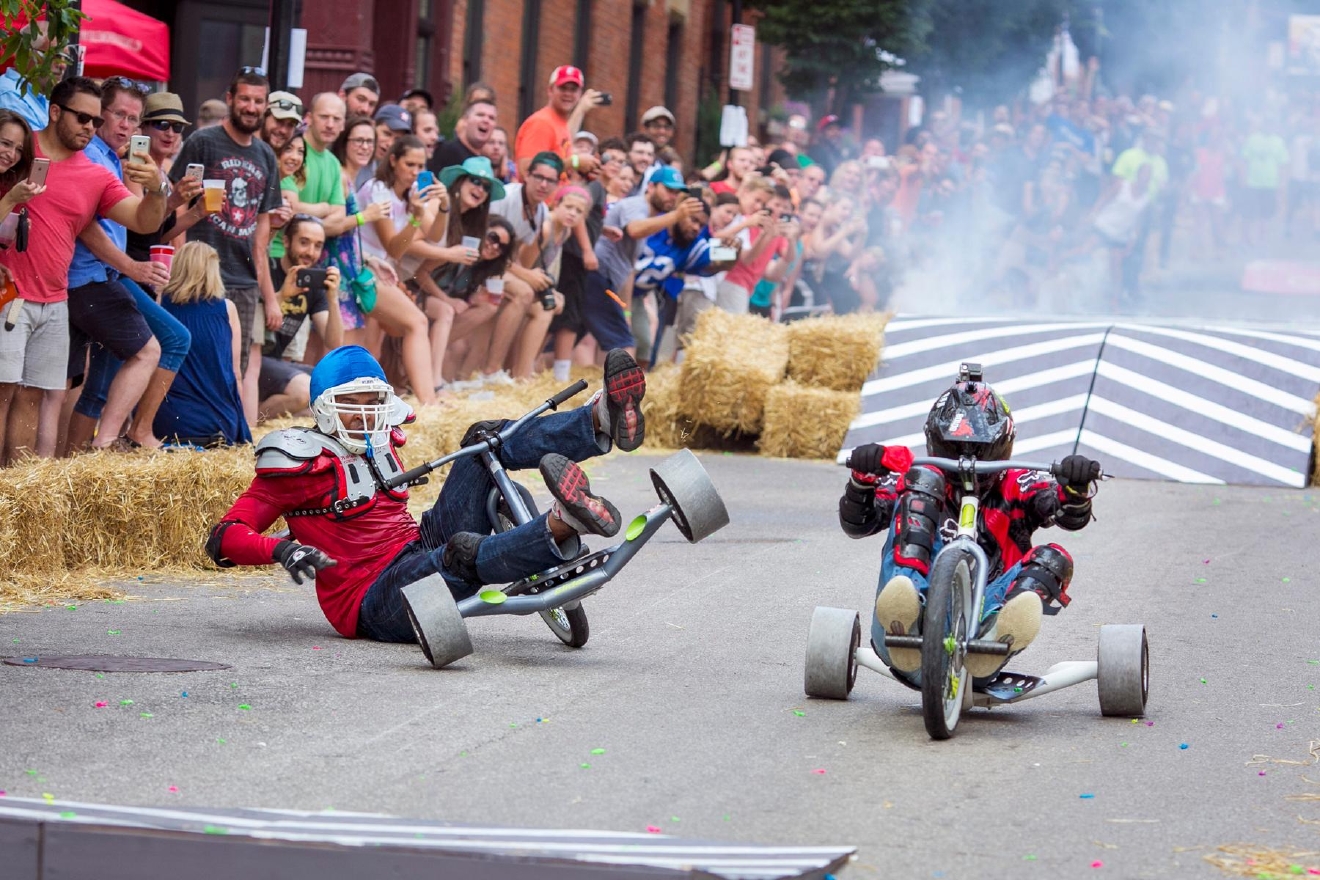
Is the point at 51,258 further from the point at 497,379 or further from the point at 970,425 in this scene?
the point at 497,379

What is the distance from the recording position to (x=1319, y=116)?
31.8 meters

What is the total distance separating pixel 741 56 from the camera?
2322cm

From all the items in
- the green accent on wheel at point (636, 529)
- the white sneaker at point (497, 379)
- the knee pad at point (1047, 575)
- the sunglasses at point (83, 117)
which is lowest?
the white sneaker at point (497, 379)

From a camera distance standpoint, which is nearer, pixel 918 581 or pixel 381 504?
pixel 918 581

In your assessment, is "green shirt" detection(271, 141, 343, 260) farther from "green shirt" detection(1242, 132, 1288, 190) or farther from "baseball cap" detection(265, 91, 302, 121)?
"green shirt" detection(1242, 132, 1288, 190)

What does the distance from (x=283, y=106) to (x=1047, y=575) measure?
5.98m

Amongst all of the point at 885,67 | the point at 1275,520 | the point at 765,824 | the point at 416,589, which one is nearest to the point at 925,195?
the point at 885,67

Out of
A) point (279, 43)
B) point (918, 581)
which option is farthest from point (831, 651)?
point (279, 43)

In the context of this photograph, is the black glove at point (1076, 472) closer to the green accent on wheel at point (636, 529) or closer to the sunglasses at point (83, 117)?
the green accent on wheel at point (636, 529)

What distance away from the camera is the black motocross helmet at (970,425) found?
631cm

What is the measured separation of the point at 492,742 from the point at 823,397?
874 cm

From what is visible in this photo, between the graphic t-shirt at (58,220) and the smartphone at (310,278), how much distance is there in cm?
189

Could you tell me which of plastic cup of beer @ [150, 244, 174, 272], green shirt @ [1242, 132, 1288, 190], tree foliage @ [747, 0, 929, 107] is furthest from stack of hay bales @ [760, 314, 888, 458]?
green shirt @ [1242, 132, 1288, 190]

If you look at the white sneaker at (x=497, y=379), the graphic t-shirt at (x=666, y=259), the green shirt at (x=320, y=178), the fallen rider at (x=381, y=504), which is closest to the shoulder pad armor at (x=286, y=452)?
the fallen rider at (x=381, y=504)
